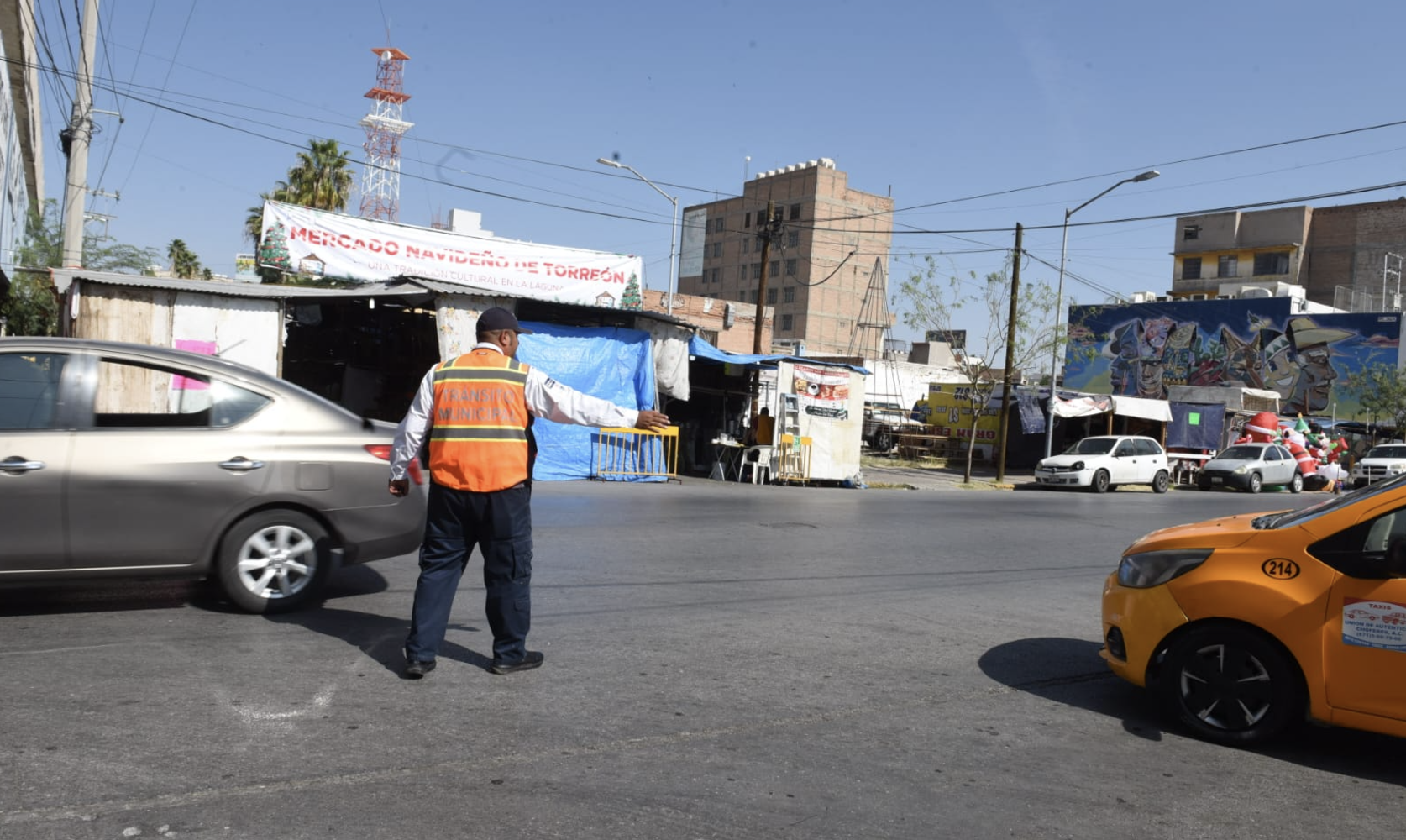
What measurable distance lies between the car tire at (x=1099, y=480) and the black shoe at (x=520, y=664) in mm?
24928

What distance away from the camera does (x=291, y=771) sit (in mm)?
3871

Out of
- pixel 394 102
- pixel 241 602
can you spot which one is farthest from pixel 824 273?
pixel 241 602

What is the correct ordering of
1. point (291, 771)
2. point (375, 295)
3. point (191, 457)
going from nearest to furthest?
point (291, 771), point (191, 457), point (375, 295)

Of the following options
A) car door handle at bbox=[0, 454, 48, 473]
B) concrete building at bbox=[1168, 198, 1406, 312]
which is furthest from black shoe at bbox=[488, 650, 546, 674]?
Result: concrete building at bbox=[1168, 198, 1406, 312]

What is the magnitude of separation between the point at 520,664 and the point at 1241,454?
31283 mm

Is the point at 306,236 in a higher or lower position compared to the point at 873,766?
higher

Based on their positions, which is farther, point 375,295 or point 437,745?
point 375,295

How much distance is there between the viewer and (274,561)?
20.8ft

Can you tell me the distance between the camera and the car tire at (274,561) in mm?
6207

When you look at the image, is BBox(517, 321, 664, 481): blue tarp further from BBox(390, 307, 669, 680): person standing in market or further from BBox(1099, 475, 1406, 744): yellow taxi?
BBox(1099, 475, 1406, 744): yellow taxi

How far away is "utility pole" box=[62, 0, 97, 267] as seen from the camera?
58.9 ft

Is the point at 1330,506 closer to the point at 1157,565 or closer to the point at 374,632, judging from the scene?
the point at 1157,565

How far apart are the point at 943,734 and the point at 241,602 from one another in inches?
163

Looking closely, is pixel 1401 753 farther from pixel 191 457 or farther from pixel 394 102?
pixel 394 102
